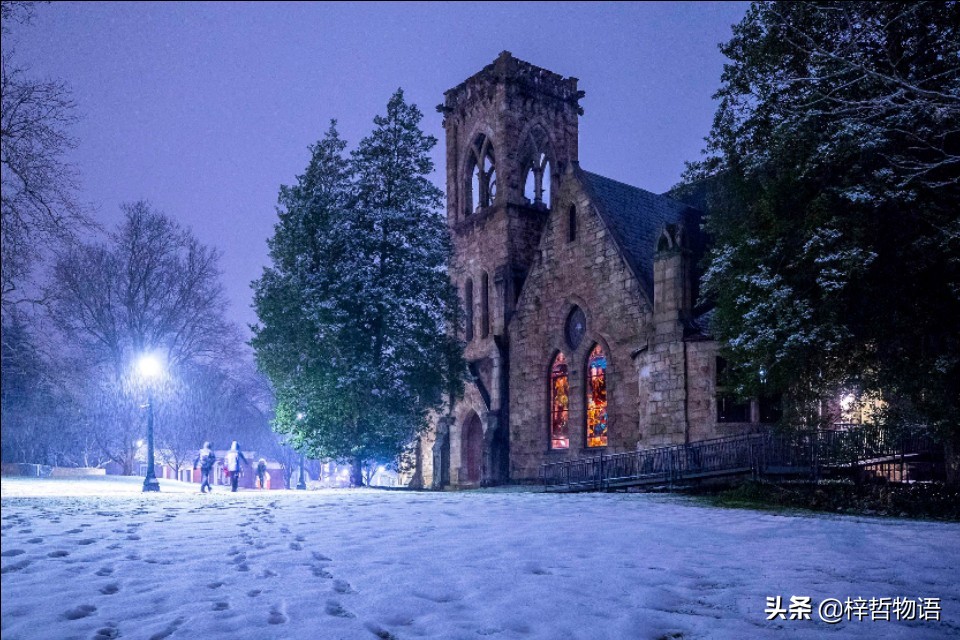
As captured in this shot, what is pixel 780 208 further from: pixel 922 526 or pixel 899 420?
pixel 922 526

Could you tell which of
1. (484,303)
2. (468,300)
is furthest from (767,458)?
(468,300)

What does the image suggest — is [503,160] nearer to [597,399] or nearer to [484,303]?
[484,303]

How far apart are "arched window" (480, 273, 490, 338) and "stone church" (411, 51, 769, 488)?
4.0 inches

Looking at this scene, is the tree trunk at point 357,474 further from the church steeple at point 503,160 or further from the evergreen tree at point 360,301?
the church steeple at point 503,160

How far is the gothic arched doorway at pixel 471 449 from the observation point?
35.3 m

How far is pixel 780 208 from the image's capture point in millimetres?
16953

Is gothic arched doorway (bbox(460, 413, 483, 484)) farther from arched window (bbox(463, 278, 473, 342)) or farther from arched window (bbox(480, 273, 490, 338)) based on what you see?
arched window (bbox(463, 278, 473, 342))

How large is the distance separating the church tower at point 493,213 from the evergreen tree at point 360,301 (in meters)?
5.17

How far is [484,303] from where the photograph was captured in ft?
121

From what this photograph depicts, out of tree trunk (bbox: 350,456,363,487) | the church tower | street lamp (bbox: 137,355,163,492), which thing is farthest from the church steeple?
street lamp (bbox: 137,355,163,492)

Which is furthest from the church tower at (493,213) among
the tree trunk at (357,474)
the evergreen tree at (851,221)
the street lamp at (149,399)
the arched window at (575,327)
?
the evergreen tree at (851,221)

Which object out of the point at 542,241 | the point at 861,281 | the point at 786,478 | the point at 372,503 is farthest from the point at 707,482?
the point at 542,241

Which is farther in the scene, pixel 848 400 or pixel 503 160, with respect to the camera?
pixel 503 160

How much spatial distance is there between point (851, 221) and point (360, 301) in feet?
52.3
